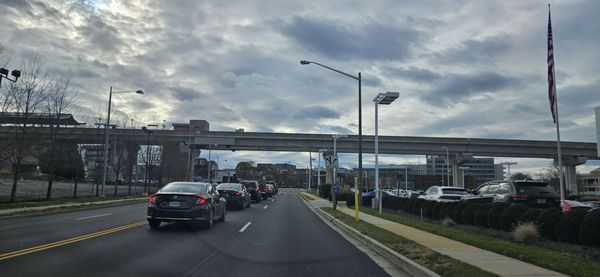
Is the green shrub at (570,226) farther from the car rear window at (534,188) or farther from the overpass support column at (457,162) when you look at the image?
the overpass support column at (457,162)

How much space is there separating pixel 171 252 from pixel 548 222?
9840 millimetres

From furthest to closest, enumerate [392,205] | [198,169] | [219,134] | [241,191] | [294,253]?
[198,169] → [219,134] → [392,205] → [241,191] → [294,253]

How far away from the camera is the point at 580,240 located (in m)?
12.0

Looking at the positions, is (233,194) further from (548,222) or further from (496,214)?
(548,222)

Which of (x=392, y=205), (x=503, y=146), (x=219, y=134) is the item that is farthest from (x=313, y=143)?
(x=392, y=205)

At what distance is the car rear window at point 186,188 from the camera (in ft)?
52.6

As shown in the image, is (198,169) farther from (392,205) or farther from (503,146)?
(392,205)

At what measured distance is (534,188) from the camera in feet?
60.4

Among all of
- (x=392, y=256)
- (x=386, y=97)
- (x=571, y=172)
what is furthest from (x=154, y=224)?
(x=571, y=172)

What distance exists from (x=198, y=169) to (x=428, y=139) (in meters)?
47.1

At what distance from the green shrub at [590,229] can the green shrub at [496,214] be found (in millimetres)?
3840

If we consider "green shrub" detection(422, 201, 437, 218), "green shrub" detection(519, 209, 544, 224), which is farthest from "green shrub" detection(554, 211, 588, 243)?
"green shrub" detection(422, 201, 437, 218)

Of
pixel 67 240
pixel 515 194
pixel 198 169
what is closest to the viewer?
pixel 67 240

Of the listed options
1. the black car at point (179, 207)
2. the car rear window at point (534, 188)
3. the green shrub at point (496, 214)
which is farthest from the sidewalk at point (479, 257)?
the black car at point (179, 207)
